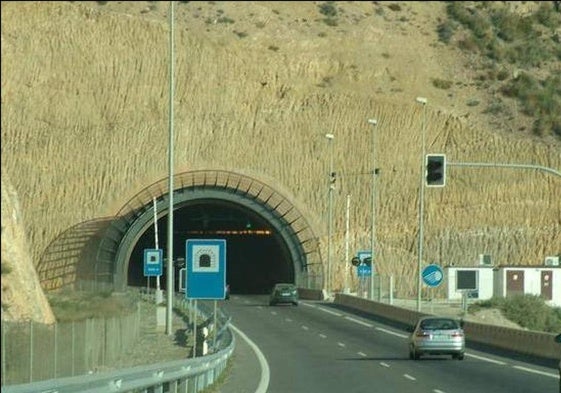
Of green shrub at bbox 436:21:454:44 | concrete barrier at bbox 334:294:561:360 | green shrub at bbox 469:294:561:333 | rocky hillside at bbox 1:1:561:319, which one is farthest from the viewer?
green shrub at bbox 436:21:454:44

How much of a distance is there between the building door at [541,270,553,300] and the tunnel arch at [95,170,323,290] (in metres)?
21.6

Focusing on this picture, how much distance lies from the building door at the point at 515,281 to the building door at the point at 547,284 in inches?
47.6

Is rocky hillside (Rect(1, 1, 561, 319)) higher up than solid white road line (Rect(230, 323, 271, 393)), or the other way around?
rocky hillside (Rect(1, 1, 561, 319))

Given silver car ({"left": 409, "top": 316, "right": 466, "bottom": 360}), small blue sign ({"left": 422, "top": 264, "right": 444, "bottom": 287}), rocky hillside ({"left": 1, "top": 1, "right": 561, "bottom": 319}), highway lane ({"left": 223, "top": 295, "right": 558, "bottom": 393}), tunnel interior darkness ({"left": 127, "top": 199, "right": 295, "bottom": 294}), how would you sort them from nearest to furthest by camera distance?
1. highway lane ({"left": 223, "top": 295, "right": 558, "bottom": 393})
2. silver car ({"left": 409, "top": 316, "right": 466, "bottom": 360})
3. small blue sign ({"left": 422, "top": 264, "right": 444, "bottom": 287})
4. rocky hillside ({"left": 1, "top": 1, "right": 561, "bottom": 319})
5. tunnel interior darkness ({"left": 127, "top": 199, "right": 295, "bottom": 294})

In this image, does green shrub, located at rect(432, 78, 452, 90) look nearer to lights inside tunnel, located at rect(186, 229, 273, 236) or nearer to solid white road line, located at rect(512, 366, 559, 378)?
lights inside tunnel, located at rect(186, 229, 273, 236)

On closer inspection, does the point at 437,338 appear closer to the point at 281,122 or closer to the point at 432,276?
the point at 432,276

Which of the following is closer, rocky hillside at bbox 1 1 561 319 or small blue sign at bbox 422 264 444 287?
small blue sign at bbox 422 264 444 287

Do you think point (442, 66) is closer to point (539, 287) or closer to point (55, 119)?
point (55, 119)

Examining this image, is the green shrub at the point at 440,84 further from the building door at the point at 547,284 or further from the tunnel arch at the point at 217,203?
the building door at the point at 547,284

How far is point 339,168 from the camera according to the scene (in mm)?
107188

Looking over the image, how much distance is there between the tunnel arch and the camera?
3501 inches

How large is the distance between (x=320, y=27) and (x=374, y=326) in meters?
73.0

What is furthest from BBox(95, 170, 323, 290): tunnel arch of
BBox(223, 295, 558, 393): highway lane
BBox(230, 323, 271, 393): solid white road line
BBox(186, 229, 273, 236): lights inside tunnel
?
BBox(230, 323, 271, 393): solid white road line

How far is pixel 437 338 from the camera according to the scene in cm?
3866
